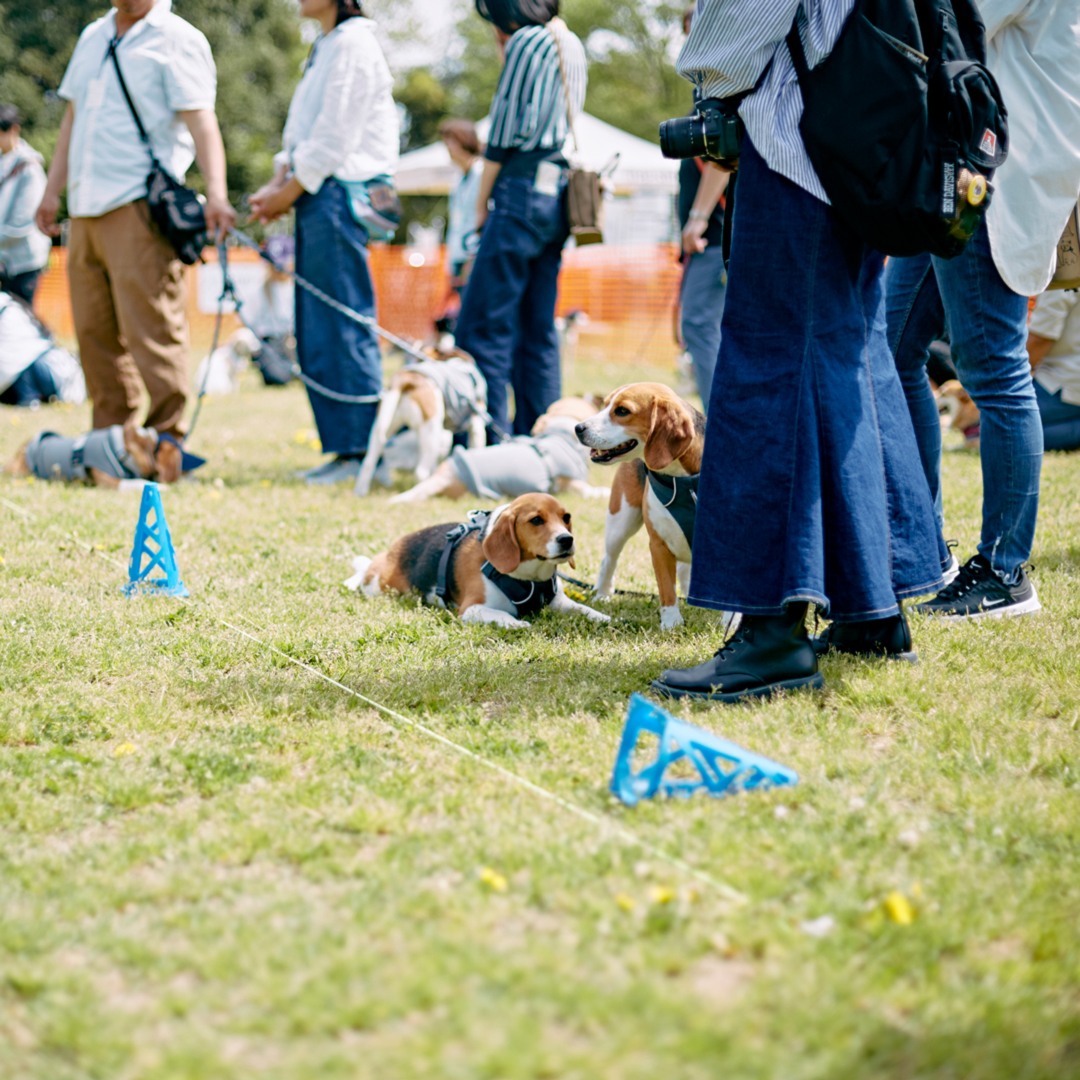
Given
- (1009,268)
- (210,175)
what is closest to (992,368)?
(1009,268)

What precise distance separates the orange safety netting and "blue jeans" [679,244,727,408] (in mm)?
9716

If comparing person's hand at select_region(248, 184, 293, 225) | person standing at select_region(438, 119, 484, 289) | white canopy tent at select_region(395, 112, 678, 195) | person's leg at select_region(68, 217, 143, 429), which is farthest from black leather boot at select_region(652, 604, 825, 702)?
white canopy tent at select_region(395, 112, 678, 195)

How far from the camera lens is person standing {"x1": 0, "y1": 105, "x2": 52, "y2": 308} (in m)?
10.1

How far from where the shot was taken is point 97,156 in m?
6.29

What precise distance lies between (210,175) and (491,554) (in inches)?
143

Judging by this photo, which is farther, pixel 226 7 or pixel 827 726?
pixel 226 7

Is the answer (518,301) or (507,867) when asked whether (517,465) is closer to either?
(518,301)

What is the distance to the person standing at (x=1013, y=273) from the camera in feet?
11.5

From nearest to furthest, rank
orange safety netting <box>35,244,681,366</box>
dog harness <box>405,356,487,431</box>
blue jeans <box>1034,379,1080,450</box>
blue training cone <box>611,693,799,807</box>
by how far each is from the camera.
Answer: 1. blue training cone <box>611,693,799,807</box>
2. dog harness <box>405,356,487,431</box>
3. blue jeans <box>1034,379,1080,450</box>
4. orange safety netting <box>35,244,681,366</box>

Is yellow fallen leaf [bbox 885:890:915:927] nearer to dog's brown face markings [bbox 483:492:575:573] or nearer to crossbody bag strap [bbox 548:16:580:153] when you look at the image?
dog's brown face markings [bbox 483:492:575:573]

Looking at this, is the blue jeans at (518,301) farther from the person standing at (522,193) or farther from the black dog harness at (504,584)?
the black dog harness at (504,584)

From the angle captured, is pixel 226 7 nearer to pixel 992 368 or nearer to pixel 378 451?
pixel 378 451

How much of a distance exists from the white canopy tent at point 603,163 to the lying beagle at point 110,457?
10.8 m

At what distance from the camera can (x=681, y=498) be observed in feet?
12.6
